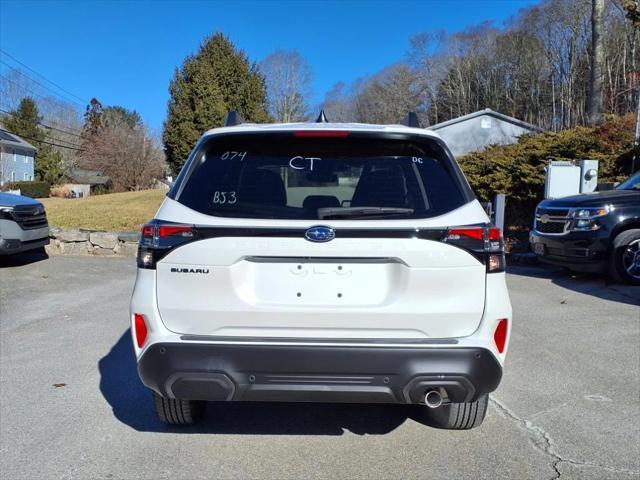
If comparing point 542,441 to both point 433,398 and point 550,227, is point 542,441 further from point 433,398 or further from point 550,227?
point 550,227

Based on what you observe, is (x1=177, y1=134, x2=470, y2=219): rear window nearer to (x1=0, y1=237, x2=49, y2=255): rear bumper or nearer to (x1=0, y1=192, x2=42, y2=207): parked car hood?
(x1=0, y1=237, x2=49, y2=255): rear bumper

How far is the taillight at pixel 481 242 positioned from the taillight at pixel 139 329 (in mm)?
1566

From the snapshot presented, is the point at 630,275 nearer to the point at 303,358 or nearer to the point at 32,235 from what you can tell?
the point at 303,358

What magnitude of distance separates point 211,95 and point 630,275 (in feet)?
70.8

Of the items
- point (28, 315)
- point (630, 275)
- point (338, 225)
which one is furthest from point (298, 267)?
point (630, 275)

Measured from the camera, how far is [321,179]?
3.16 m

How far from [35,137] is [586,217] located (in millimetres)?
70289

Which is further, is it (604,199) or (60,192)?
(60,192)

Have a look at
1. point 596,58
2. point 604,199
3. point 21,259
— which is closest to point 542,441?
point 604,199

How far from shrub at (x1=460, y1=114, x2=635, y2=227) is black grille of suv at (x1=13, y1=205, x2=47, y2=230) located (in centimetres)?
945

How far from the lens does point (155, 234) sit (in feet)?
9.41

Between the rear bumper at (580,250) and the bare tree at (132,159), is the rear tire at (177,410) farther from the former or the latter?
the bare tree at (132,159)

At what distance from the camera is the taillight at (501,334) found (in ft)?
9.37

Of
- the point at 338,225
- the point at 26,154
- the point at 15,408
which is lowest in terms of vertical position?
the point at 15,408
